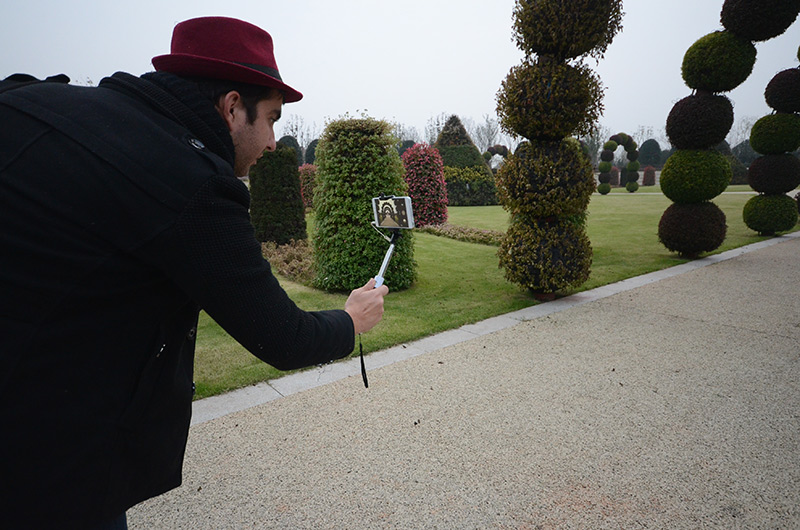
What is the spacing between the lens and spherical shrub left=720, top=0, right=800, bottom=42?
31.4 feet

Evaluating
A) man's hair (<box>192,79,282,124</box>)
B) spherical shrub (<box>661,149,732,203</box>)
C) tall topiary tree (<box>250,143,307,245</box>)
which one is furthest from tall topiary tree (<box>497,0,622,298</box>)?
tall topiary tree (<box>250,143,307,245</box>)

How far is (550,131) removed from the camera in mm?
6309

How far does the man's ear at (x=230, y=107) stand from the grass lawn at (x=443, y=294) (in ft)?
10.2

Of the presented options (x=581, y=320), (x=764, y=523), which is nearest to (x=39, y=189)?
(x=764, y=523)

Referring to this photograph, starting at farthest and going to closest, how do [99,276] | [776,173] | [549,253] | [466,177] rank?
1. [466,177]
2. [776,173]
3. [549,253]
4. [99,276]

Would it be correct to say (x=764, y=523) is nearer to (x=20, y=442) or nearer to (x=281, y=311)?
(x=281, y=311)

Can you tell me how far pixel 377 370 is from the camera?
175 inches

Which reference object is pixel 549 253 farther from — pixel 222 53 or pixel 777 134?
pixel 777 134

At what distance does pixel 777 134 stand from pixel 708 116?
4.98 metres

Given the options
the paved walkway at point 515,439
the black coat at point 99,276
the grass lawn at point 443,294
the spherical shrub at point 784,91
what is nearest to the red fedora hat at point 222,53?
the black coat at point 99,276

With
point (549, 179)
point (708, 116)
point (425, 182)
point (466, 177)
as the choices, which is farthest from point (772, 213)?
point (466, 177)

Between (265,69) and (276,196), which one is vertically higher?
(265,69)

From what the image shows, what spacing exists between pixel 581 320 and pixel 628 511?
3689 mm

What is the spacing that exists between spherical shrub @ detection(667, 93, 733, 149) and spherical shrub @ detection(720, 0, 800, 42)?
1.46 m
